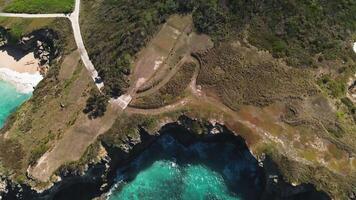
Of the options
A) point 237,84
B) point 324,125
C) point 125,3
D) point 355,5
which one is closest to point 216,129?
point 237,84

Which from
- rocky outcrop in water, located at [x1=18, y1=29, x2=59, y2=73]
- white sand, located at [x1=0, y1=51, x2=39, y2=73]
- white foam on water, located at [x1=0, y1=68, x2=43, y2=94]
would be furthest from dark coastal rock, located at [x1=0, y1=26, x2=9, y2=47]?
white foam on water, located at [x1=0, y1=68, x2=43, y2=94]

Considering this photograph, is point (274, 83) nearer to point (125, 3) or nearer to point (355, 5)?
point (355, 5)

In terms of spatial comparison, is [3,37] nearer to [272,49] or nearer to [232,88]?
[232,88]

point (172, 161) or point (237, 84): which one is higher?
point (237, 84)

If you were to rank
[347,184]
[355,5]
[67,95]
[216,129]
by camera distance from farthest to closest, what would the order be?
[355,5]
[67,95]
[216,129]
[347,184]

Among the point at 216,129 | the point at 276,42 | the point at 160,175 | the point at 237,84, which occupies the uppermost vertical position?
the point at 276,42

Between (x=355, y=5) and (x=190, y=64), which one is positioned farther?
(x=355, y=5)

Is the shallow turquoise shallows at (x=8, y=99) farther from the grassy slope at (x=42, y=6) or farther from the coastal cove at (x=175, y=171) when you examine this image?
the coastal cove at (x=175, y=171)
